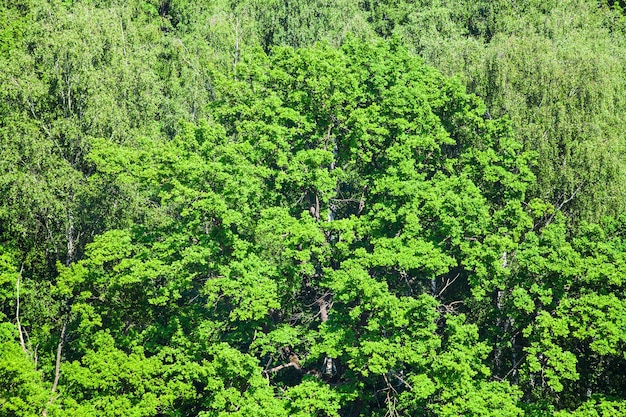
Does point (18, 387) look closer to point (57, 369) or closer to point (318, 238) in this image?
point (57, 369)

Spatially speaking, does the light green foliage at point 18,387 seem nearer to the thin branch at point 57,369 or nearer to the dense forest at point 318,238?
the dense forest at point 318,238

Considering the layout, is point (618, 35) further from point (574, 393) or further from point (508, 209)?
point (574, 393)

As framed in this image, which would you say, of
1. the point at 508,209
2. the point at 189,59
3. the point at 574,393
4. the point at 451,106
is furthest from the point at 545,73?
the point at 189,59

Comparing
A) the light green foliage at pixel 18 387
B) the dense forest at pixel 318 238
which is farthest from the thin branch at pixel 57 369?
the light green foliage at pixel 18 387

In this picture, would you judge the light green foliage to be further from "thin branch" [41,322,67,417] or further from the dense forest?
"thin branch" [41,322,67,417]

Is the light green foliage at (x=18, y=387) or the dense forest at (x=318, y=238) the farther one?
the dense forest at (x=318, y=238)

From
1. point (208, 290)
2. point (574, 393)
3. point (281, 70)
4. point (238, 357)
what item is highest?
point (281, 70)

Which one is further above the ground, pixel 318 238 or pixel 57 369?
pixel 318 238

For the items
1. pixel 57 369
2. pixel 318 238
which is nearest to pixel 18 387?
pixel 57 369
